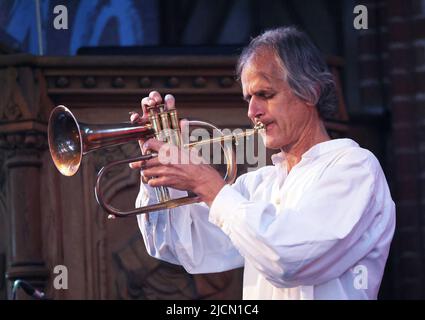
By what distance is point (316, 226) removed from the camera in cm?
388

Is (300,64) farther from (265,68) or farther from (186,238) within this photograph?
(186,238)

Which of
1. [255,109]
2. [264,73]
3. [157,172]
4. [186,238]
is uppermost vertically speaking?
[264,73]

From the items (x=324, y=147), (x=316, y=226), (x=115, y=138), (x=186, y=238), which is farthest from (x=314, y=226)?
(x=115, y=138)

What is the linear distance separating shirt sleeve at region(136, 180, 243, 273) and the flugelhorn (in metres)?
0.10

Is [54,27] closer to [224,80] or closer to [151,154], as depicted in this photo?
[224,80]

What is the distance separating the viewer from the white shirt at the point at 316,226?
3854mm

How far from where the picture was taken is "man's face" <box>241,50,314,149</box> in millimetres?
4117

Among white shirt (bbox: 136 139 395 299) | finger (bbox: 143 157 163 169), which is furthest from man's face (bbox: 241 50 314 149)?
finger (bbox: 143 157 163 169)

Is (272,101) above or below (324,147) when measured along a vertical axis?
above

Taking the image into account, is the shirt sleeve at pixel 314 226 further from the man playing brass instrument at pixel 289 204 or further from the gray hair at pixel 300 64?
the gray hair at pixel 300 64

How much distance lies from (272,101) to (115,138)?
54 centimetres

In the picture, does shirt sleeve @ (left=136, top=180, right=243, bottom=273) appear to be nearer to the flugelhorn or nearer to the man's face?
the flugelhorn

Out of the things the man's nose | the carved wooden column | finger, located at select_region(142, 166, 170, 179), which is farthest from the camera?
the carved wooden column
